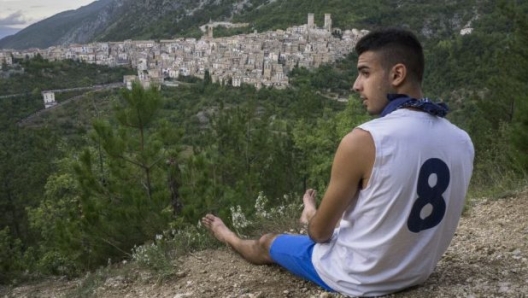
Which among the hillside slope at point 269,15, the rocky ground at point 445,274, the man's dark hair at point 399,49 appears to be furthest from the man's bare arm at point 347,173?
the hillside slope at point 269,15

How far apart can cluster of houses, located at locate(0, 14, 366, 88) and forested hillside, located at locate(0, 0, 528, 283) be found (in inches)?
857

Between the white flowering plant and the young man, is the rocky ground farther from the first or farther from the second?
the white flowering plant

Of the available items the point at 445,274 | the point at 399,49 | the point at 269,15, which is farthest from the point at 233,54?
the point at 399,49

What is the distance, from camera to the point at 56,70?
5294 cm

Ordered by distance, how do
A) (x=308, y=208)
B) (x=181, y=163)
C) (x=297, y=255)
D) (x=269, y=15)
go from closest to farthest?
1. (x=297, y=255)
2. (x=308, y=208)
3. (x=181, y=163)
4. (x=269, y=15)

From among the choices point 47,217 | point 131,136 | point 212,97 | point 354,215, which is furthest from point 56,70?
point 354,215

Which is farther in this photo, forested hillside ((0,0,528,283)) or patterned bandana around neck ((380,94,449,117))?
forested hillside ((0,0,528,283))

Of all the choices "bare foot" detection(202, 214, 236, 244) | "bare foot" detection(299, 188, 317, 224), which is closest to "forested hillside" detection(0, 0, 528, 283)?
"bare foot" detection(202, 214, 236, 244)

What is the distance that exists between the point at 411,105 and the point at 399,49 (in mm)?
193

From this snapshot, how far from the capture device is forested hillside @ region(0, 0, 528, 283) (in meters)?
4.88

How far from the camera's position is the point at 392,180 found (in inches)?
Answer: 58.9

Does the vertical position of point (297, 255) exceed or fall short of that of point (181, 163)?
it exceeds it

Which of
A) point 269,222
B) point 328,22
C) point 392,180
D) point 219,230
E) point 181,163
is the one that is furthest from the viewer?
point 328,22

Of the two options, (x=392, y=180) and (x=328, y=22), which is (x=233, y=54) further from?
(x=392, y=180)
